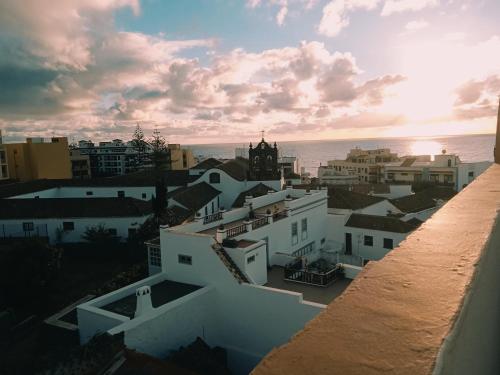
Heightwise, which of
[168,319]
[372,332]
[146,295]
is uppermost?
[372,332]

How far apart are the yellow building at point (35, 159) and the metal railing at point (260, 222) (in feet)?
153

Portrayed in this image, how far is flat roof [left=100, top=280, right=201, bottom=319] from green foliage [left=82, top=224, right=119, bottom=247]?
1187 centimetres

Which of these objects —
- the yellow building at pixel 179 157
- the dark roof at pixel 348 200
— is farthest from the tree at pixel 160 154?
the dark roof at pixel 348 200

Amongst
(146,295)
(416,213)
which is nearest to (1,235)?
(146,295)

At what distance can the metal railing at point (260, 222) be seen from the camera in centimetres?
1989

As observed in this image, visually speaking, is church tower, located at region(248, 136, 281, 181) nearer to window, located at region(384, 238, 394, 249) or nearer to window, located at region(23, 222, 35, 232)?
window, located at region(384, 238, 394, 249)

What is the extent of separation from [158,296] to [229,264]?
333 centimetres

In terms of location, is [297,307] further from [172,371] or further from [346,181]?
[346,181]

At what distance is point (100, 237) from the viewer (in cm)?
2822

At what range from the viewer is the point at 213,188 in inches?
1485

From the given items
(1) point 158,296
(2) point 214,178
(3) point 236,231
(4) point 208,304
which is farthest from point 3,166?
(4) point 208,304

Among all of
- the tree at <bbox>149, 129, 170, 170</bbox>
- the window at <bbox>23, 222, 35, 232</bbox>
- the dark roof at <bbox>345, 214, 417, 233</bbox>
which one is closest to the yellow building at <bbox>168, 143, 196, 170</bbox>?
the tree at <bbox>149, 129, 170, 170</bbox>

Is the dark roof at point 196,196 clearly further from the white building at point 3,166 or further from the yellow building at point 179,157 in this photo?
the yellow building at point 179,157

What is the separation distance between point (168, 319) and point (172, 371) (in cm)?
262
